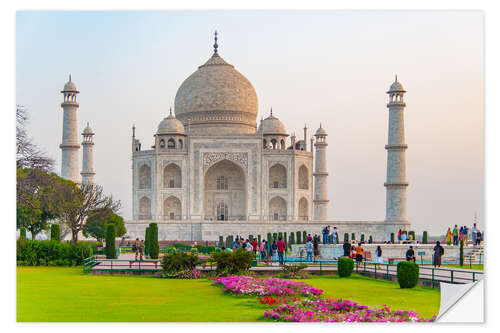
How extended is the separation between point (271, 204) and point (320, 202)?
412 cm

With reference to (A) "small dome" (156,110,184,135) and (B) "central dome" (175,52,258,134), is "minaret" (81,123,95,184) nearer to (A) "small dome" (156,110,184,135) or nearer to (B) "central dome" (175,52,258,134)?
(A) "small dome" (156,110,184,135)

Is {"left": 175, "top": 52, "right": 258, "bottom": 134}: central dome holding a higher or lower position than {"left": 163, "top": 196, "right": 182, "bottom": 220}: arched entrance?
higher

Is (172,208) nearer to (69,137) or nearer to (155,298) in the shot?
(69,137)

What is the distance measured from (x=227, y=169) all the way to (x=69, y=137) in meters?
9.06

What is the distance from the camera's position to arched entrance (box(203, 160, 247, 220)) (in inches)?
1566

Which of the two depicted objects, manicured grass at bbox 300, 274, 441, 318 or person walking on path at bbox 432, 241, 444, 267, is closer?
manicured grass at bbox 300, 274, 441, 318

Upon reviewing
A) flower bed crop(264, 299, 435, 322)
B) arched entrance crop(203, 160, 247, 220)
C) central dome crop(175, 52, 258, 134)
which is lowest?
flower bed crop(264, 299, 435, 322)

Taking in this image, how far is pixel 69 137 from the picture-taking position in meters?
37.0

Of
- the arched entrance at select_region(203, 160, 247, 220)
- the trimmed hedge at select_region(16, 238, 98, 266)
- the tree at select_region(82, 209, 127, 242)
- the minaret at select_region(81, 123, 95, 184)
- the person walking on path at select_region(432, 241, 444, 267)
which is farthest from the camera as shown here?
the minaret at select_region(81, 123, 95, 184)

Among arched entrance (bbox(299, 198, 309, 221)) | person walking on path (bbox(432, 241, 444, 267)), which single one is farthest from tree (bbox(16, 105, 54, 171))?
arched entrance (bbox(299, 198, 309, 221))

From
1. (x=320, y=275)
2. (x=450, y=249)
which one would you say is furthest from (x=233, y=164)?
(x=320, y=275)

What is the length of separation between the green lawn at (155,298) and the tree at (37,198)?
3562 mm

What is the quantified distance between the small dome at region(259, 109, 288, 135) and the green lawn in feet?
82.7

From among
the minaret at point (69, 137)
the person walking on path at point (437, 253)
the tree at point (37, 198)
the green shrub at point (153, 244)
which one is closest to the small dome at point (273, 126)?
the minaret at point (69, 137)
